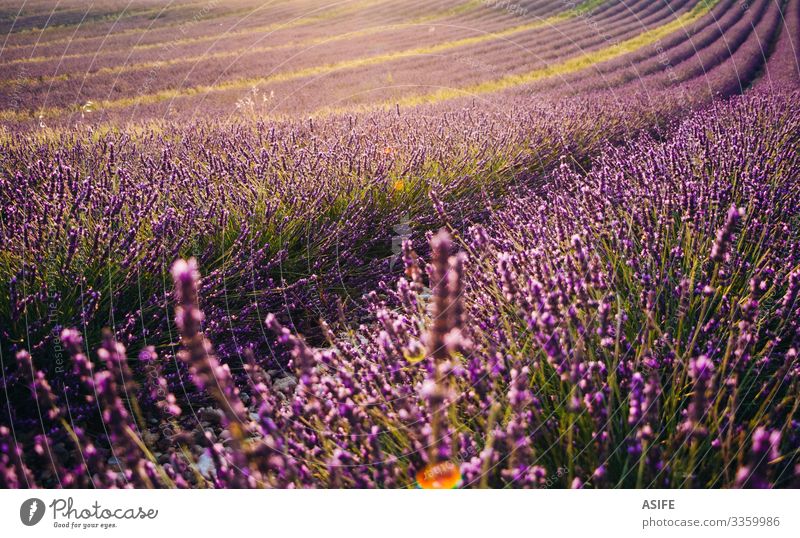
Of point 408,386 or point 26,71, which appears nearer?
point 408,386

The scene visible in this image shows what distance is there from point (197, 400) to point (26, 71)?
6.12 feet

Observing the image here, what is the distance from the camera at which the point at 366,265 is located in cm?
266

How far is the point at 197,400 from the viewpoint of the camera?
172 centimetres

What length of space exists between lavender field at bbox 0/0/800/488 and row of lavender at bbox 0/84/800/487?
0.04ft

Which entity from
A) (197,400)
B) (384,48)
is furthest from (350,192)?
(384,48)

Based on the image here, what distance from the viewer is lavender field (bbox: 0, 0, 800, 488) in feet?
3.54

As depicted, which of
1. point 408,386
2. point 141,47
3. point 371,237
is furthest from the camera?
point 141,47

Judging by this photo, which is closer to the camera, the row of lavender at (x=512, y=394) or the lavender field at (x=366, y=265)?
the row of lavender at (x=512, y=394)

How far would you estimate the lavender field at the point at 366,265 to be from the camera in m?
1.08

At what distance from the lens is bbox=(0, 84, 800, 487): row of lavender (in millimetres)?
950

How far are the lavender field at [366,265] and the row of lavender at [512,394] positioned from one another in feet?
0.04

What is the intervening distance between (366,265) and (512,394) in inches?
71.8

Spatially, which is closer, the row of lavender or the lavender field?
the row of lavender

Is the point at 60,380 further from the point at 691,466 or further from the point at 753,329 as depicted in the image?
the point at 753,329
